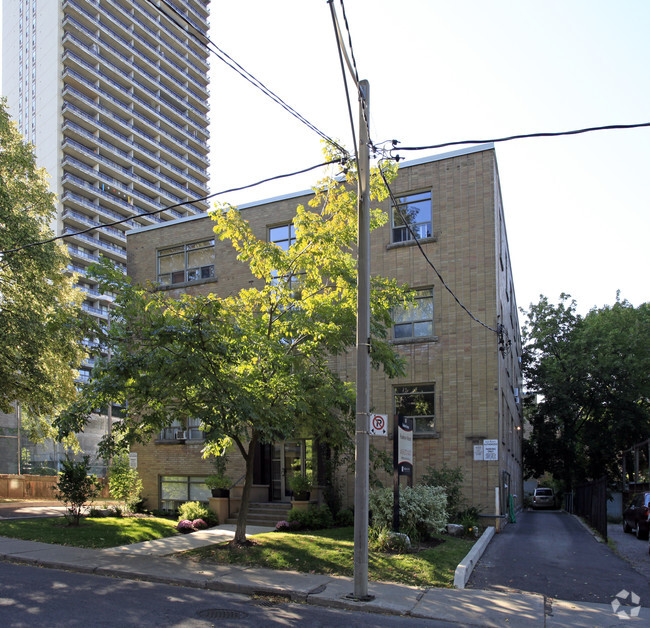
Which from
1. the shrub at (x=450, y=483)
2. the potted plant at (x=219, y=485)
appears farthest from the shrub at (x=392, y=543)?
the potted plant at (x=219, y=485)

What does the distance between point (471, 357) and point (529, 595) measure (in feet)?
28.3

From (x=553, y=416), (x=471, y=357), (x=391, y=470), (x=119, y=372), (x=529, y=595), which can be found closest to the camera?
(x=529, y=595)

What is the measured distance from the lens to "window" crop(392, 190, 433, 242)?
61.6 ft

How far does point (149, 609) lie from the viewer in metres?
8.05

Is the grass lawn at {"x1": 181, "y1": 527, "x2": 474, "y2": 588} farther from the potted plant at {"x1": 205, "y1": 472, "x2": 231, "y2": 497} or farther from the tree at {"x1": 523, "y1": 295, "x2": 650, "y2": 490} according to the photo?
the tree at {"x1": 523, "y1": 295, "x2": 650, "y2": 490}

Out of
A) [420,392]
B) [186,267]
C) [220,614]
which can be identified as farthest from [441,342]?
[220,614]

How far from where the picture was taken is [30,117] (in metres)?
84.8

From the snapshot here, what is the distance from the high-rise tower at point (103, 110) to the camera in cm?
8062

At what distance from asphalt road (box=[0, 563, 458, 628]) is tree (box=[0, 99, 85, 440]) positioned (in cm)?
1000

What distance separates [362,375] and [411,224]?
10.8 meters

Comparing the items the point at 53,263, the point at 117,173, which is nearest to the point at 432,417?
the point at 53,263

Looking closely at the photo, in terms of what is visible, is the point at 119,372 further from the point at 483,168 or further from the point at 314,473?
the point at 483,168

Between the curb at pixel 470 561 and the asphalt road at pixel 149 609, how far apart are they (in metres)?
2.04

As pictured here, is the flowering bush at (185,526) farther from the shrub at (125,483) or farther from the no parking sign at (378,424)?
the no parking sign at (378,424)
